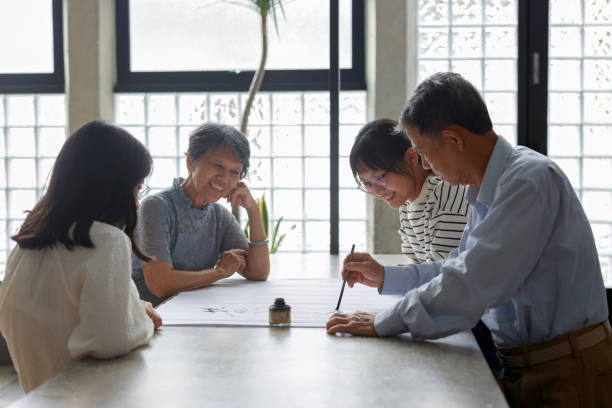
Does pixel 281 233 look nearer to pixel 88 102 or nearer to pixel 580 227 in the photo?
pixel 88 102

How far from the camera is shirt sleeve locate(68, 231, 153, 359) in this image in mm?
1195

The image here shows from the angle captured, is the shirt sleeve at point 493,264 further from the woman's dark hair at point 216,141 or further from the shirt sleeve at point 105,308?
the woman's dark hair at point 216,141

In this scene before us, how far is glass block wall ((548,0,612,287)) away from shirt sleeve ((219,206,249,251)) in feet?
7.63

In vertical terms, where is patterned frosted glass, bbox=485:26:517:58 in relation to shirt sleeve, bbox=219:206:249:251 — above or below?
above

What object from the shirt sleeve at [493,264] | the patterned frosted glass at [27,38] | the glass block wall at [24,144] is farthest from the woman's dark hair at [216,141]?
the patterned frosted glass at [27,38]

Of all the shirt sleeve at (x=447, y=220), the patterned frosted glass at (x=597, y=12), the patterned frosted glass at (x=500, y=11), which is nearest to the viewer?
the shirt sleeve at (x=447, y=220)

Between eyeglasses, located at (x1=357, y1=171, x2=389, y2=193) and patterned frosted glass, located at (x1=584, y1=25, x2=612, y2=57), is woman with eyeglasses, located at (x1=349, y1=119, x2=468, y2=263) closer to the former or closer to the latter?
eyeglasses, located at (x1=357, y1=171, x2=389, y2=193)

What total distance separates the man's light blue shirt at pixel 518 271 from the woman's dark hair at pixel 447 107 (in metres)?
0.08

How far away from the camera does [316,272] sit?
7.90ft

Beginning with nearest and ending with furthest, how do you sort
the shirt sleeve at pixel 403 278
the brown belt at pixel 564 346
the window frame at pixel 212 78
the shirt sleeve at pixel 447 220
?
the brown belt at pixel 564 346 < the shirt sleeve at pixel 403 278 < the shirt sleeve at pixel 447 220 < the window frame at pixel 212 78

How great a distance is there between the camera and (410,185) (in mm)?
2055

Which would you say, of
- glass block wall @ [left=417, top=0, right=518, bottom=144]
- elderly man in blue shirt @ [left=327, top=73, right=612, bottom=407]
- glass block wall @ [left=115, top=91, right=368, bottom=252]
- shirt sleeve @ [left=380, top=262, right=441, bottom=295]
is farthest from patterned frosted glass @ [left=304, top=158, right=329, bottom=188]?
elderly man in blue shirt @ [left=327, top=73, right=612, bottom=407]

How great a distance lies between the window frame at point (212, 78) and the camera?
4.07 metres

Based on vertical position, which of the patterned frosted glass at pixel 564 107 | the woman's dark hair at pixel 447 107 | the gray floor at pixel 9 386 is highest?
the patterned frosted glass at pixel 564 107
